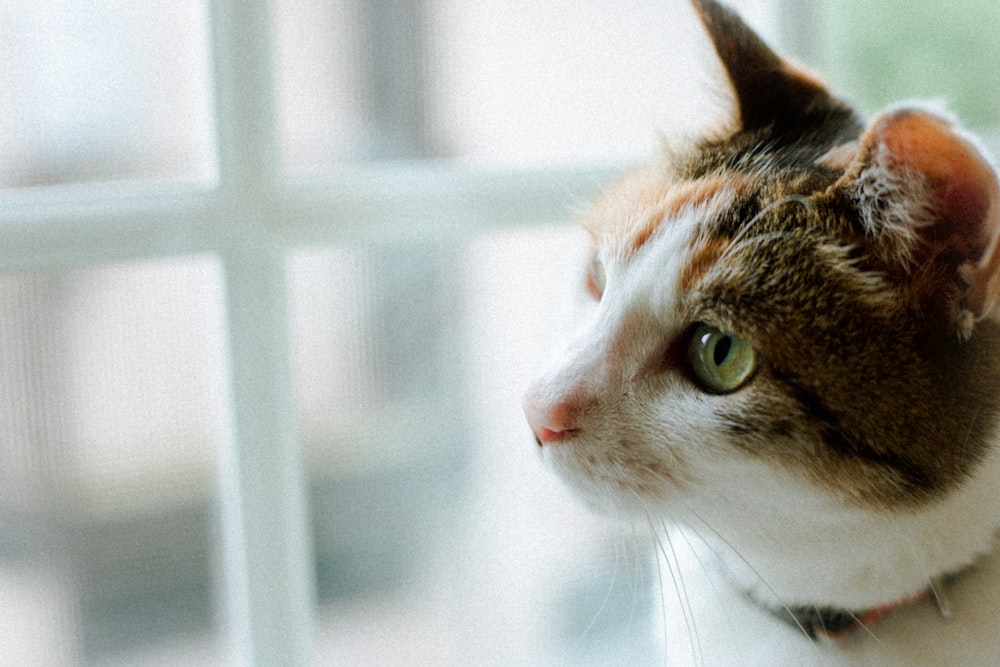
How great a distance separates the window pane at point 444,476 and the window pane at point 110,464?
13 centimetres

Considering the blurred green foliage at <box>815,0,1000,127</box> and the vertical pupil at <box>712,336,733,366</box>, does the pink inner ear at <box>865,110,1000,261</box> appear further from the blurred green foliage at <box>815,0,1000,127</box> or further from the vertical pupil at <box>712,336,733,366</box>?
the blurred green foliage at <box>815,0,1000,127</box>

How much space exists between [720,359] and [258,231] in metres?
0.51

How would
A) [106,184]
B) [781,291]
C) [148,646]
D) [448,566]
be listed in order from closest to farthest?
1. [781,291]
2. [106,184]
3. [148,646]
4. [448,566]

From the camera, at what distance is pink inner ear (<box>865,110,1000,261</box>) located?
2.05 ft

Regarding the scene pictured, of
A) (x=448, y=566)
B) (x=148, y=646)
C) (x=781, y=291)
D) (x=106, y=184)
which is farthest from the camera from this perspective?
(x=448, y=566)

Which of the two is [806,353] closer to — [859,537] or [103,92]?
[859,537]

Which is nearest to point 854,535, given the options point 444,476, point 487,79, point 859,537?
point 859,537

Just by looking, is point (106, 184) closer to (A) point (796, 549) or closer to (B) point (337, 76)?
(B) point (337, 76)

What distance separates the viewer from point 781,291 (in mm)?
689

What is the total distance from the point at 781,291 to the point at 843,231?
0.23 feet

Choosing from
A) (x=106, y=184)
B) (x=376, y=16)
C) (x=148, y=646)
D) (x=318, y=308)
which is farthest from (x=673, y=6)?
(x=148, y=646)

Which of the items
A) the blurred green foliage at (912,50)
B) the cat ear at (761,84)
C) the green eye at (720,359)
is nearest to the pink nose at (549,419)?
the green eye at (720,359)

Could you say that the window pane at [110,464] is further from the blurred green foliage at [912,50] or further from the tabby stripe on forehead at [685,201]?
the blurred green foliage at [912,50]

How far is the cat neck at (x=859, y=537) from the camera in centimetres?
70
